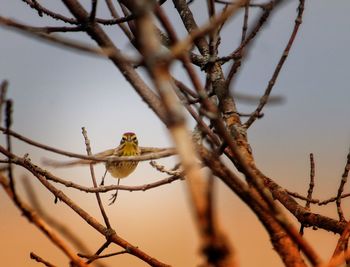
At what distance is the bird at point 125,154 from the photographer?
2661 millimetres

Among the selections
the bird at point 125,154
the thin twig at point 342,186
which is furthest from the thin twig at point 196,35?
the bird at point 125,154

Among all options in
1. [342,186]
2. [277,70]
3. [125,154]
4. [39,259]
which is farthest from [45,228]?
[125,154]

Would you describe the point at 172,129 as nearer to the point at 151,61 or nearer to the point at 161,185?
the point at 151,61

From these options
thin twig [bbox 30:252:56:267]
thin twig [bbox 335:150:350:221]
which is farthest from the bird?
thin twig [bbox 335:150:350:221]

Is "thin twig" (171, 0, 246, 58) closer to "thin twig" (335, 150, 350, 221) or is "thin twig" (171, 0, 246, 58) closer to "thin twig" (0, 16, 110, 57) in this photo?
"thin twig" (0, 16, 110, 57)

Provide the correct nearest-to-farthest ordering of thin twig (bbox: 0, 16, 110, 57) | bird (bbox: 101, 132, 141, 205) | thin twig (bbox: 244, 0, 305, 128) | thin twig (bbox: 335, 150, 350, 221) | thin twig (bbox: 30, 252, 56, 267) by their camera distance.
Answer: thin twig (bbox: 0, 16, 110, 57)
thin twig (bbox: 30, 252, 56, 267)
thin twig (bbox: 244, 0, 305, 128)
thin twig (bbox: 335, 150, 350, 221)
bird (bbox: 101, 132, 141, 205)

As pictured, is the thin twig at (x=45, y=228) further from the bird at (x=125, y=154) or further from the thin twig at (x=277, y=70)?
the bird at (x=125, y=154)

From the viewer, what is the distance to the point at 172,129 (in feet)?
1.69

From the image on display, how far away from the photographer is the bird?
2661 mm

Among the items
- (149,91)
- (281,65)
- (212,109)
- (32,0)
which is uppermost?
(32,0)

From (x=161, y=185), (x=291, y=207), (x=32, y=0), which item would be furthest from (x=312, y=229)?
(x=32, y=0)

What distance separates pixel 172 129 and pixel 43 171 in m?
1.36

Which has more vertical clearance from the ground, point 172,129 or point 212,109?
point 212,109

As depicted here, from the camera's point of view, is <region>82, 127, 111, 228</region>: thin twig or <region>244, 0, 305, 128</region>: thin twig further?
<region>82, 127, 111, 228</region>: thin twig
